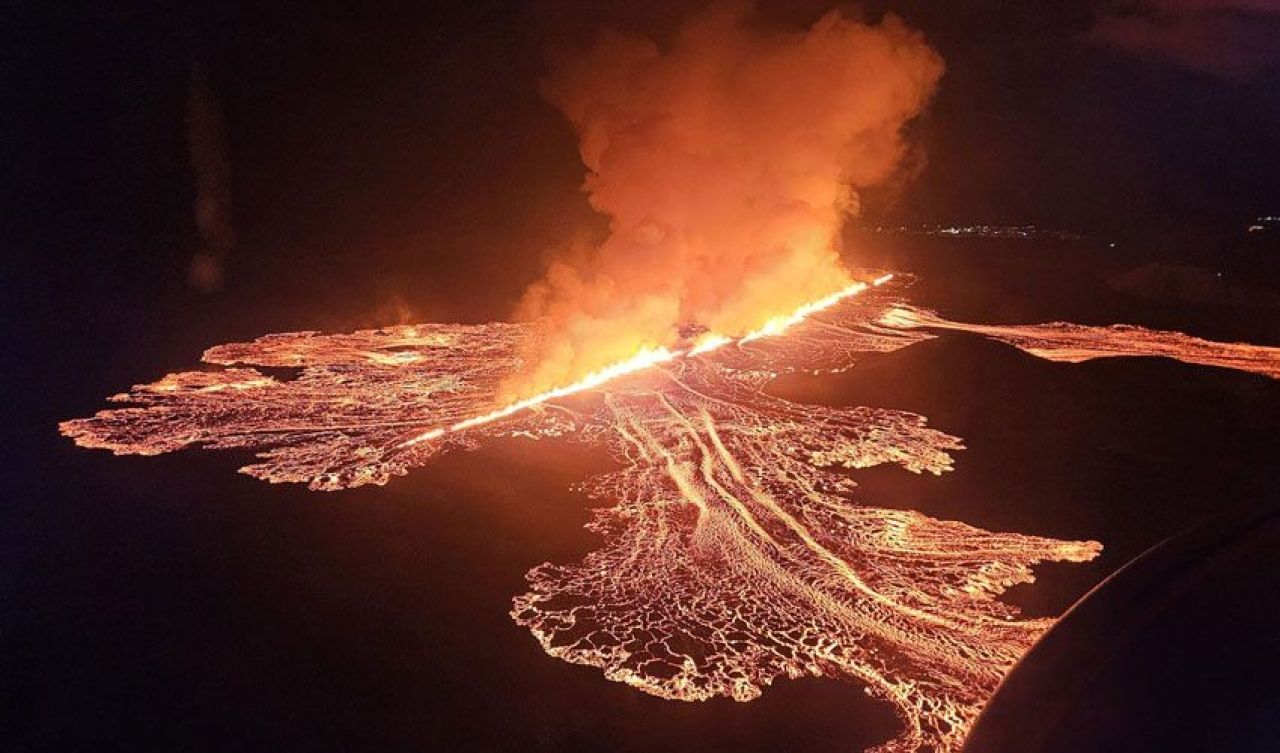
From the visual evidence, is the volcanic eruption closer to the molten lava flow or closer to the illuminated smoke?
the molten lava flow

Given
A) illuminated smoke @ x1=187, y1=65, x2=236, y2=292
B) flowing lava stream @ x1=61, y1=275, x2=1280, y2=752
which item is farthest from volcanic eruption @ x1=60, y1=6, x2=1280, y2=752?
illuminated smoke @ x1=187, y1=65, x2=236, y2=292

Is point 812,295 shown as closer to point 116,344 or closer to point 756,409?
point 756,409

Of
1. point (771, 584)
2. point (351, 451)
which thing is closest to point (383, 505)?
point (351, 451)

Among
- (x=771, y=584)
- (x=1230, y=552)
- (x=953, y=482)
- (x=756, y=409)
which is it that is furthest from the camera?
(x=756, y=409)

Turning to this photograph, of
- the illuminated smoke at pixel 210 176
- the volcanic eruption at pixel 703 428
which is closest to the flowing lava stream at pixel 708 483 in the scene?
the volcanic eruption at pixel 703 428

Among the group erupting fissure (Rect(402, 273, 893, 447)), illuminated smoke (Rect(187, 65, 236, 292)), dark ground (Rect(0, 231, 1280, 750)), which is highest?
illuminated smoke (Rect(187, 65, 236, 292))

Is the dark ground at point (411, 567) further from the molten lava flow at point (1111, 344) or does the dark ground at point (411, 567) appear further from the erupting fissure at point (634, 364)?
the molten lava flow at point (1111, 344)

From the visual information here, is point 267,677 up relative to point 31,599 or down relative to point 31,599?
down

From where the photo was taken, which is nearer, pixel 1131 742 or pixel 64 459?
pixel 1131 742
